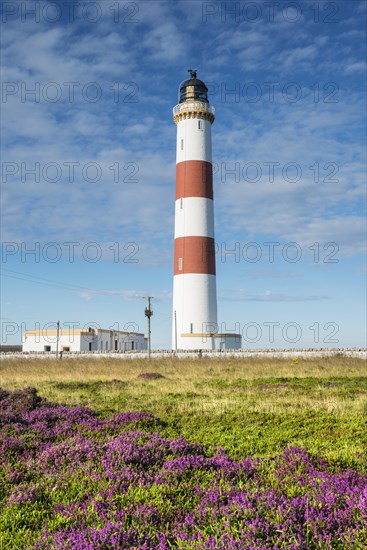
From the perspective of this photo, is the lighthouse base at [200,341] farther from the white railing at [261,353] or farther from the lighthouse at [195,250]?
the white railing at [261,353]

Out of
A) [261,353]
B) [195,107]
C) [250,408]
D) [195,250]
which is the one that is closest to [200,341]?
[261,353]

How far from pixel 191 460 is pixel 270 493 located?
199cm

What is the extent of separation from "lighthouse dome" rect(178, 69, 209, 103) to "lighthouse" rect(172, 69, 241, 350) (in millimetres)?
3803

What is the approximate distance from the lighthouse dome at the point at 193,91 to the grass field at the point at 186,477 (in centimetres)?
3818

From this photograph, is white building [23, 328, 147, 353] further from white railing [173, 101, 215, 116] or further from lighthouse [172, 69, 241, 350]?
white railing [173, 101, 215, 116]

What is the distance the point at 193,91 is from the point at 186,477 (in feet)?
146

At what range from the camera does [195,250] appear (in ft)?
133

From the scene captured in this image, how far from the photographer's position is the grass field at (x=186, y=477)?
4.61 m

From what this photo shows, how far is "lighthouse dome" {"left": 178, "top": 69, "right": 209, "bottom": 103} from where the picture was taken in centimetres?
4562

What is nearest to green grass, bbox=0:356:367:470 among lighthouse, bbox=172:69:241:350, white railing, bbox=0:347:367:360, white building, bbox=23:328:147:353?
white railing, bbox=0:347:367:360

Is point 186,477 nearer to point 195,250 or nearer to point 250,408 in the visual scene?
point 250,408

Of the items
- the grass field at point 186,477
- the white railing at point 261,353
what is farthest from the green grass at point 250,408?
the white railing at point 261,353

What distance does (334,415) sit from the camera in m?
11.9

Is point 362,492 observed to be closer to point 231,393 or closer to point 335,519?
point 335,519
